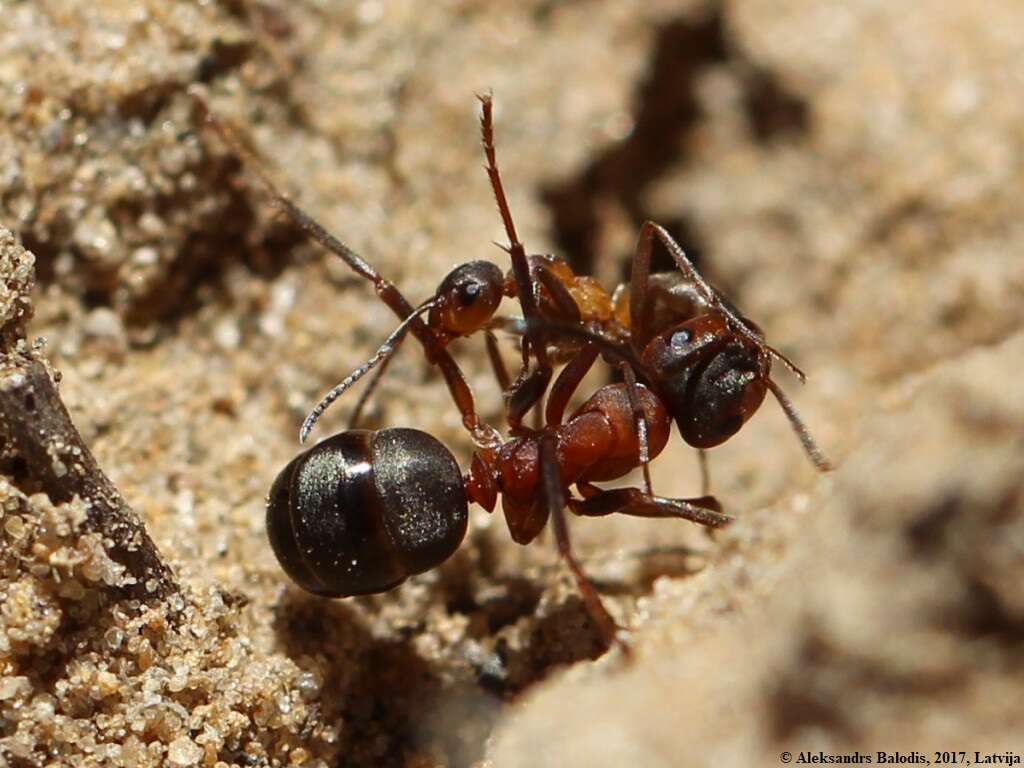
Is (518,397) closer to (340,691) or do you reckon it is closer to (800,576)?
(340,691)

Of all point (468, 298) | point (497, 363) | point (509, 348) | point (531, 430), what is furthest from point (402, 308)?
point (509, 348)

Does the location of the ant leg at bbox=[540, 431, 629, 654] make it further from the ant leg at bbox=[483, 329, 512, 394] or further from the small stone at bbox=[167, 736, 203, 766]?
the small stone at bbox=[167, 736, 203, 766]

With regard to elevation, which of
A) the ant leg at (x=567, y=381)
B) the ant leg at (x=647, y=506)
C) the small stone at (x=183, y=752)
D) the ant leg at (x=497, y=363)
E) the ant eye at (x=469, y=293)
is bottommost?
the small stone at (x=183, y=752)

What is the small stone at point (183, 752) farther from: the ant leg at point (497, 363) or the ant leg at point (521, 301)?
the ant leg at point (497, 363)

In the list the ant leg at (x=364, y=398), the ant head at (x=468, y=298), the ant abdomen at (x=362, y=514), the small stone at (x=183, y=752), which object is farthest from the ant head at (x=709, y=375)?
the small stone at (x=183, y=752)

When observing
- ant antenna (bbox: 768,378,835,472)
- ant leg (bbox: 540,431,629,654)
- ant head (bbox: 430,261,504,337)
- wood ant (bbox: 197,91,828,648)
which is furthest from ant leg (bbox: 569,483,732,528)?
ant head (bbox: 430,261,504,337)

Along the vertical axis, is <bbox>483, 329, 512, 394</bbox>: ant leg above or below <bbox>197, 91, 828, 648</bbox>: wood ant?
above

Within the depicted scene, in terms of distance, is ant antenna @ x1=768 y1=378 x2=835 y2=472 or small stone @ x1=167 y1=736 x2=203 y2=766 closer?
small stone @ x1=167 y1=736 x2=203 y2=766

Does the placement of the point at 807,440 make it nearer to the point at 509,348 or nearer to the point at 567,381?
the point at 567,381
